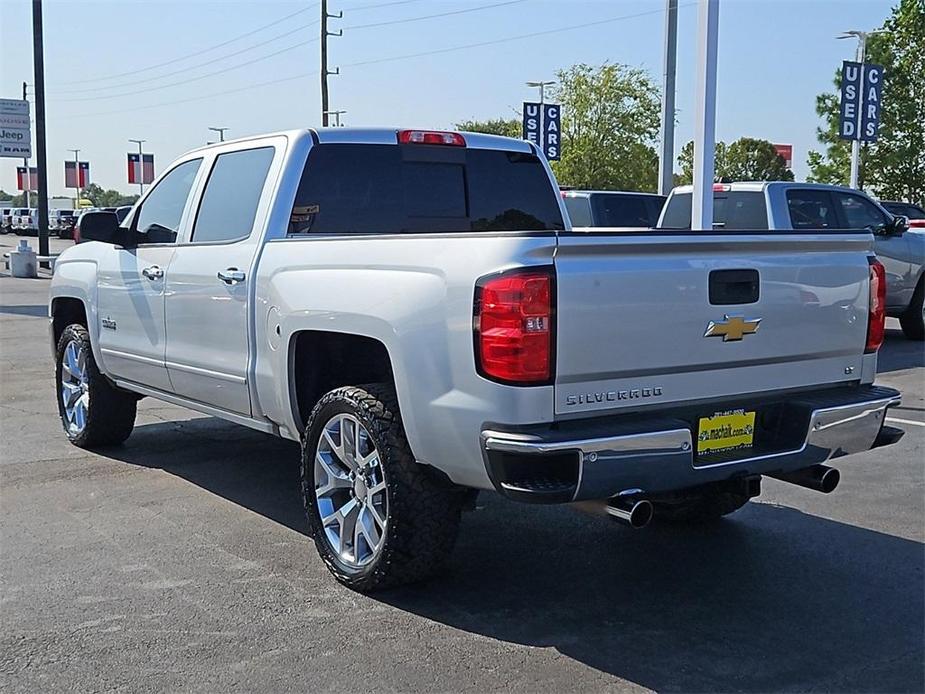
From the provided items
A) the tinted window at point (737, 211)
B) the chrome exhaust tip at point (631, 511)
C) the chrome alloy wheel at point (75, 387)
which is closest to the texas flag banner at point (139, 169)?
the tinted window at point (737, 211)

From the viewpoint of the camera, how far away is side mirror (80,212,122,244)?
658cm

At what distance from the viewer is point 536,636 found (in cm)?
420

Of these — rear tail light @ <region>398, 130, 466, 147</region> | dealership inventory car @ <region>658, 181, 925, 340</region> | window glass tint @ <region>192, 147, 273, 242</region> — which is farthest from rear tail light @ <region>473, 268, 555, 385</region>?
dealership inventory car @ <region>658, 181, 925, 340</region>

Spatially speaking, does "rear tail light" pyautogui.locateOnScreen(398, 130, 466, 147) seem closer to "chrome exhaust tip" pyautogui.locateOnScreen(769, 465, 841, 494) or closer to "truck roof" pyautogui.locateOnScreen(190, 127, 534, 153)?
"truck roof" pyautogui.locateOnScreen(190, 127, 534, 153)

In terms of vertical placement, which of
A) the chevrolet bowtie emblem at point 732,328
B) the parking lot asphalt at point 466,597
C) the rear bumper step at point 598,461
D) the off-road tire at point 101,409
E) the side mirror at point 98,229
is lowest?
the parking lot asphalt at point 466,597

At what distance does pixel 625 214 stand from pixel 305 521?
1123cm

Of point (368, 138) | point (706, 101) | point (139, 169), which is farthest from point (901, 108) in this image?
point (139, 169)

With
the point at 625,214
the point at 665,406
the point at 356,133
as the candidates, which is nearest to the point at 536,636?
the point at 665,406

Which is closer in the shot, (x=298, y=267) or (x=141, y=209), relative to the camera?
(x=298, y=267)

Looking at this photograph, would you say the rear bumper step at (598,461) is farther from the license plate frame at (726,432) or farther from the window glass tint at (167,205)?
the window glass tint at (167,205)

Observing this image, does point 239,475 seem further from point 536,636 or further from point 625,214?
point 625,214

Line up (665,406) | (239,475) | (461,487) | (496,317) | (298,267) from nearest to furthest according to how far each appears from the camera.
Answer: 1. (496,317)
2. (665,406)
3. (461,487)
4. (298,267)
5. (239,475)

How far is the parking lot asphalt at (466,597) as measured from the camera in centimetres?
387

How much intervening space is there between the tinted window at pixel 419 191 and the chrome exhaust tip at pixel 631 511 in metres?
2.39
